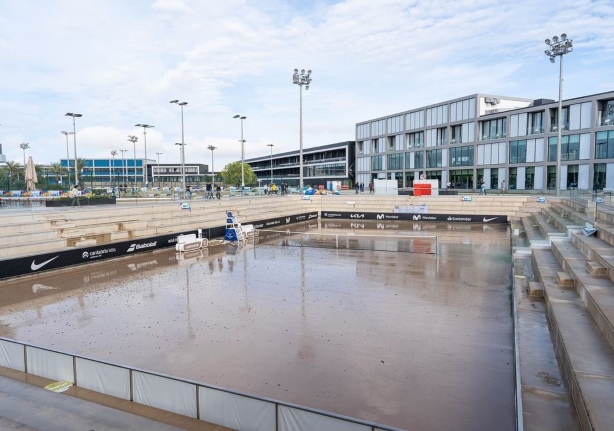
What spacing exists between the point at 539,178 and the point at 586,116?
9.11 metres

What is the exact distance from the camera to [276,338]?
1088cm

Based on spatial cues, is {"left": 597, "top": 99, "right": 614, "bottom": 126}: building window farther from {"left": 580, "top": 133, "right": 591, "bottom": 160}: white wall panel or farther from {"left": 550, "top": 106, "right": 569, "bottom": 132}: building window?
{"left": 550, "top": 106, "right": 569, "bottom": 132}: building window

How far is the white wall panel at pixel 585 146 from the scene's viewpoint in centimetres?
4972

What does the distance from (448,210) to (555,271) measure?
95.0ft

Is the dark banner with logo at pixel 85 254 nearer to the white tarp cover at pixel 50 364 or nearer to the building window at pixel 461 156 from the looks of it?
the white tarp cover at pixel 50 364

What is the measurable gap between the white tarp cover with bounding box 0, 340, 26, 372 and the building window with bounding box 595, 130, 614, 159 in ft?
184

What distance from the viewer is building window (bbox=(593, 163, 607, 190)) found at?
48688mm

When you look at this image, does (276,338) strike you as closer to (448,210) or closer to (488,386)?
(488,386)

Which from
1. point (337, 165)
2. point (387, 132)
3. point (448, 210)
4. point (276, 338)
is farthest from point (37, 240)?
point (337, 165)

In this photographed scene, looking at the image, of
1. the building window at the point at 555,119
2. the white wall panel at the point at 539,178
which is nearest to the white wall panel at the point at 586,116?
the building window at the point at 555,119

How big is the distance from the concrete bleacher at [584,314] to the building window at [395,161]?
6217 cm

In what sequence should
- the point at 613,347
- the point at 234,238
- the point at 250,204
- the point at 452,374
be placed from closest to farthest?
1. the point at 613,347
2. the point at 452,374
3. the point at 234,238
4. the point at 250,204

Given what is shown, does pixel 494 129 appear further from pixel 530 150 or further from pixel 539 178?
pixel 539 178

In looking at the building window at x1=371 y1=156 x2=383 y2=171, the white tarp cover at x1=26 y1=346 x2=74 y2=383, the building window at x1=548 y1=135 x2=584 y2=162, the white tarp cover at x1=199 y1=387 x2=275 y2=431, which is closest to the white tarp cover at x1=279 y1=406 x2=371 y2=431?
the white tarp cover at x1=199 y1=387 x2=275 y2=431
